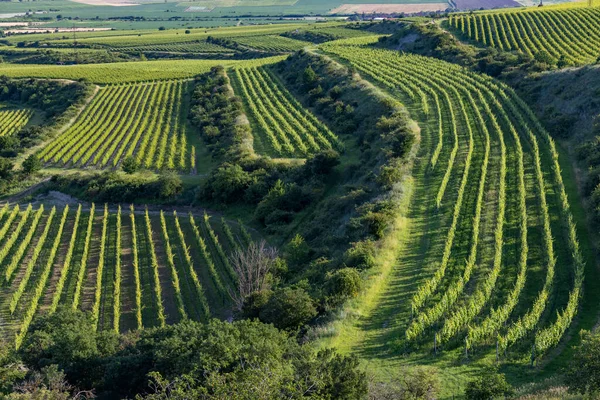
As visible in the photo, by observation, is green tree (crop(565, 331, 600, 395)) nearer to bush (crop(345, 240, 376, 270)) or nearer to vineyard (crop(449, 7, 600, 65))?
bush (crop(345, 240, 376, 270))

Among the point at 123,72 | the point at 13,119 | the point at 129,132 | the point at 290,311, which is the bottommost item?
the point at 13,119

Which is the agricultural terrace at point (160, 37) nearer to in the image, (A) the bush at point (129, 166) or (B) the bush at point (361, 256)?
(A) the bush at point (129, 166)

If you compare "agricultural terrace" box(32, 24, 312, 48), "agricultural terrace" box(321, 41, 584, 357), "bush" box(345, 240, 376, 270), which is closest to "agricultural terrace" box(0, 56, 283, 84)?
"agricultural terrace" box(32, 24, 312, 48)

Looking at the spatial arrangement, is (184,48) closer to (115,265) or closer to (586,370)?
(115,265)

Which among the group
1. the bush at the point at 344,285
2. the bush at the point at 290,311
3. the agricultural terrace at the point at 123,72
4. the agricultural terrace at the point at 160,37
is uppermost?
the agricultural terrace at the point at 160,37

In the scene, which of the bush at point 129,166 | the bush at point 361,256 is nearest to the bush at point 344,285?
the bush at point 361,256

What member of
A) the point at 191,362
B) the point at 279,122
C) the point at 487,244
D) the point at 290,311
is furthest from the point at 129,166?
the point at 191,362

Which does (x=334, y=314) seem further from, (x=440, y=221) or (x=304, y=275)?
(x=440, y=221)
